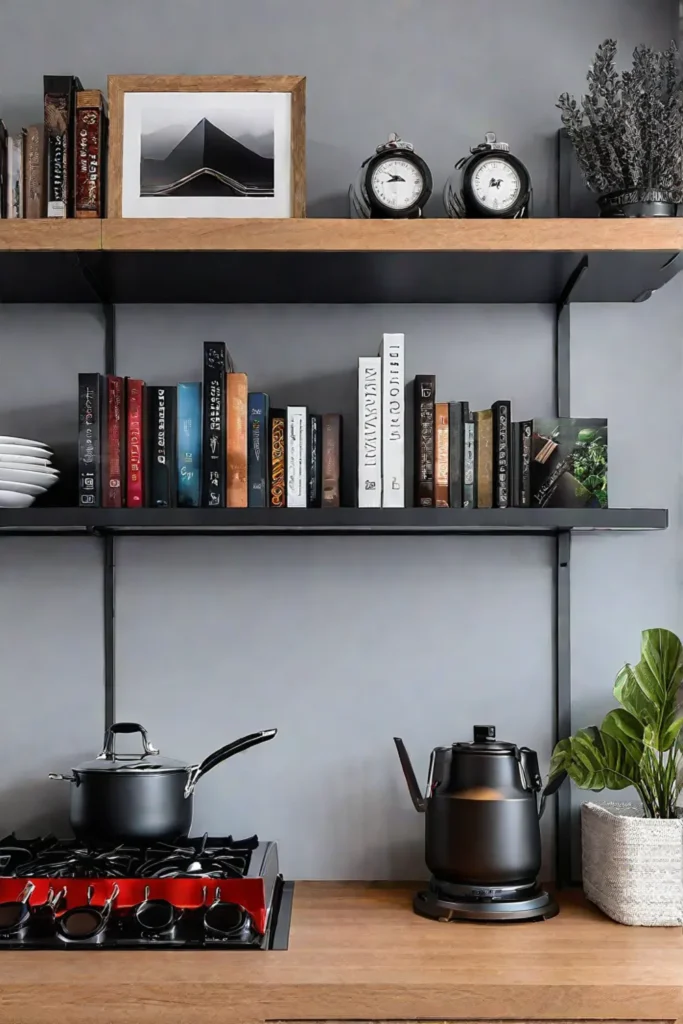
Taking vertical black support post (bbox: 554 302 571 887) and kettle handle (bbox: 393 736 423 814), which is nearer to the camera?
kettle handle (bbox: 393 736 423 814)

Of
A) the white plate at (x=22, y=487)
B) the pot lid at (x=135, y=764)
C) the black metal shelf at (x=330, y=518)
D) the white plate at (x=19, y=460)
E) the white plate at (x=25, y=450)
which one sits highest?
the white plate at (x=25, y=450)

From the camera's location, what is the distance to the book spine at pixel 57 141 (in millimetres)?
1804

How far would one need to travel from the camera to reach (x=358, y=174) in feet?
6.05

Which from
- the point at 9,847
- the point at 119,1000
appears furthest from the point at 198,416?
the point at 119,1000

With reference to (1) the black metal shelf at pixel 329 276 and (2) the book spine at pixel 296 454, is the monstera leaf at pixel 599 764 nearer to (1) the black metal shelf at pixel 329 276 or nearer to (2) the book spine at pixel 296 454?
(2) the book spine at pixel 296 454

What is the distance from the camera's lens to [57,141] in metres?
1.82

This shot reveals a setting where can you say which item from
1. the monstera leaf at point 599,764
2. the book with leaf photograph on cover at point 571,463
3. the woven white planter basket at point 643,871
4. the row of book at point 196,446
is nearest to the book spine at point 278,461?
the row of book at point 196,446

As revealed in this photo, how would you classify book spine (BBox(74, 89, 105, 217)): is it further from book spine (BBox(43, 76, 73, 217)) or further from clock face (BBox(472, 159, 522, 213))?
clock face (BBox(472, 159, 522, 213))

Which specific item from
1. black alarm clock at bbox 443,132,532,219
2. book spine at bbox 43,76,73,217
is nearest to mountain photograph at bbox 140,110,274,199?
book spine at bbox 43,76,73,217

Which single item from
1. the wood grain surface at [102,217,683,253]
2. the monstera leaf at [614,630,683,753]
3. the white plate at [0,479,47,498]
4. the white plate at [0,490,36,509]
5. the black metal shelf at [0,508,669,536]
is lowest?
the monstera leaf at [614,630,683,753]

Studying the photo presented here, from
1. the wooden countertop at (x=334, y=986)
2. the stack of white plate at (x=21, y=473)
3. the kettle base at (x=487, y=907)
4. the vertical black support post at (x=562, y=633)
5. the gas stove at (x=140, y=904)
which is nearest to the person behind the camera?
the wooden countertop at (x=334, y=986)

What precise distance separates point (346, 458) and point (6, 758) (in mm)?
865

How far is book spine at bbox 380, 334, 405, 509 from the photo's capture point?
5.77ft

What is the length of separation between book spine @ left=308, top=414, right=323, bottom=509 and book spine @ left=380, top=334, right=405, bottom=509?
0.44ft
